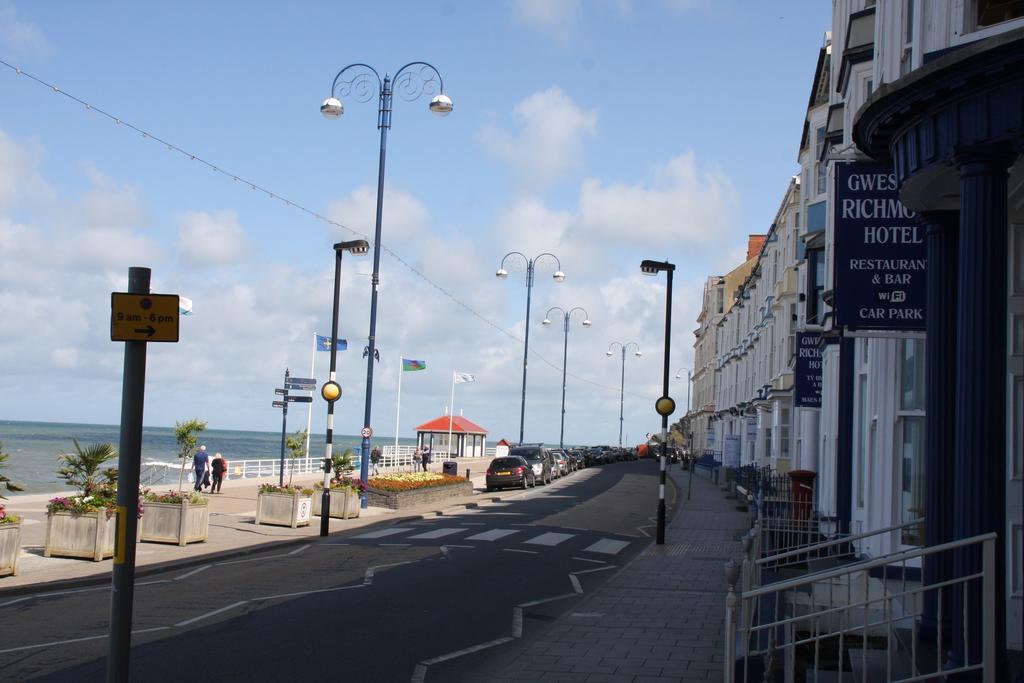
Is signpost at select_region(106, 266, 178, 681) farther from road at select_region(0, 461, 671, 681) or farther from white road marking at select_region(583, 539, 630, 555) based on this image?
white road marking at select_region(583, 539, 630, 555)

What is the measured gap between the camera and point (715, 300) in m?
83.1

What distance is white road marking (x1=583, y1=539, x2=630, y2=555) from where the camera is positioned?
854 inches

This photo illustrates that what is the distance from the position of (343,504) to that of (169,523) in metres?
7.12

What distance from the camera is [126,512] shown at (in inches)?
222

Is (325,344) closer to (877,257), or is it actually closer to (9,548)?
(9,548)

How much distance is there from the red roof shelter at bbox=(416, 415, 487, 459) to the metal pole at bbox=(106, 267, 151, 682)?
181 feet

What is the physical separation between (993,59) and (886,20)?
6.03m

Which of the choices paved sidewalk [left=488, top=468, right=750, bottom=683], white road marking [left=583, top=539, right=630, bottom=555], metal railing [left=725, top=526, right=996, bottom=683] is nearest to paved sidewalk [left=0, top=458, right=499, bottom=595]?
white road marking [left=583, top=539, right=630, bottom=555]

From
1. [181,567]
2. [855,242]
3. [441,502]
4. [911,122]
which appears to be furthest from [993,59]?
[441,502]

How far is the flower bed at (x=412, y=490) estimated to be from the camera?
30375 millimetres

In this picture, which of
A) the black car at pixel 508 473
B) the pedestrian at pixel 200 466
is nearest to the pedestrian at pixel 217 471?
the pedestrian at pixel 200 466

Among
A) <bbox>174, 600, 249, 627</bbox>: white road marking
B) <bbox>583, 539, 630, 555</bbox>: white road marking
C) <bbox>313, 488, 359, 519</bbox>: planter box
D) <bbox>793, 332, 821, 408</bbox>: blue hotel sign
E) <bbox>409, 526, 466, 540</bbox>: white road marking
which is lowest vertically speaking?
<bbox>583, 539, 630, 555</bbox>: white road marking

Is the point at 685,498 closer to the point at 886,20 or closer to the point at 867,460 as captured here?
the point at 867,460

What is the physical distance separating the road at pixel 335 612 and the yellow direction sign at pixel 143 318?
4.64m
